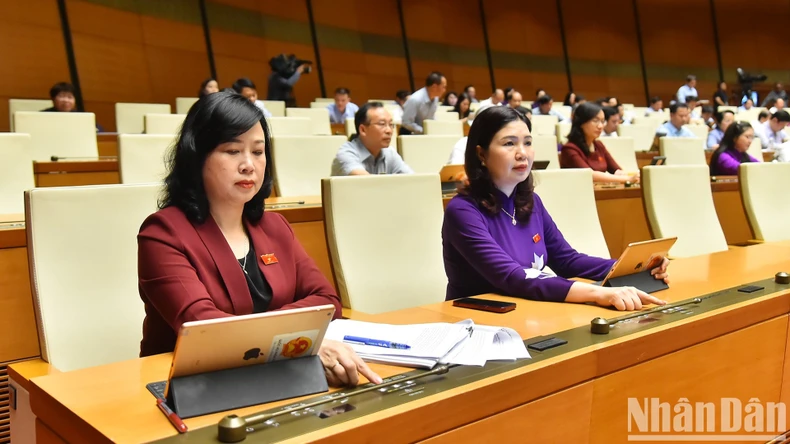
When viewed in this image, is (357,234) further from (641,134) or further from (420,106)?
(641,134)

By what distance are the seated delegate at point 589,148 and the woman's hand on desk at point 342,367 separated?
8.67 ft

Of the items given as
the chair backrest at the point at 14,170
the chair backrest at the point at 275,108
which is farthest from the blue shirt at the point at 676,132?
the chair backrest at the point at 14,170

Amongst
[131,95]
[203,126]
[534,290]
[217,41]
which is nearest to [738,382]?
[534,290]

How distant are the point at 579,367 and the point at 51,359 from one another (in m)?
1.01

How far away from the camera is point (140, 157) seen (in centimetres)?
288

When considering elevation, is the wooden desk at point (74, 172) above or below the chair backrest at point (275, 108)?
below

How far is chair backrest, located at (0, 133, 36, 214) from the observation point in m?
2.66

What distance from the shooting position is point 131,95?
6496mm

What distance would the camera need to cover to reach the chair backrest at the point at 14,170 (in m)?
2.66

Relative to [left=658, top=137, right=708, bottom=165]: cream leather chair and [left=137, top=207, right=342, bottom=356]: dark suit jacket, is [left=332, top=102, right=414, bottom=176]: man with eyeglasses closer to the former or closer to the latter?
[left=137, top=207, right=342, bottom=356]: dark suit jacket

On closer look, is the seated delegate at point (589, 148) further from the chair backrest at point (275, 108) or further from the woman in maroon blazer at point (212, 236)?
the chair backrest at point (275, 108)

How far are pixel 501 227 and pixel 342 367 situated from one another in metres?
0.91

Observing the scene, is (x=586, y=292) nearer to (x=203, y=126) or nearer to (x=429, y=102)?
(x=203, y=126)

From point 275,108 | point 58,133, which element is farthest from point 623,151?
point 58,133
